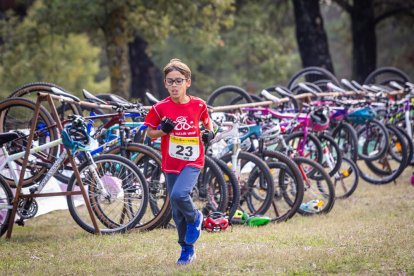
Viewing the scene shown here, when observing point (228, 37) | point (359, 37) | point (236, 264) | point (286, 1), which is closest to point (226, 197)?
point (236, 264)

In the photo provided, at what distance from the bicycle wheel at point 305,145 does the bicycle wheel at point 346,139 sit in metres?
0.81

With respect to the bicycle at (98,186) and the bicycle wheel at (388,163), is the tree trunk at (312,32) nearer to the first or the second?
the bicycle wheel at (388,163)

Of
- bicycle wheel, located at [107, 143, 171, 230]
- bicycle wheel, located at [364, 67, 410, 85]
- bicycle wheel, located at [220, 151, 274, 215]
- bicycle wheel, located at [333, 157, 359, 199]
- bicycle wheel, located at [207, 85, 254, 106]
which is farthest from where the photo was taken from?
bicycle wheel, located at [364, 67, 410, 85]

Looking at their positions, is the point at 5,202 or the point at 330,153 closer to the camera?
the point at 5,202

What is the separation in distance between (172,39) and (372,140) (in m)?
25.0

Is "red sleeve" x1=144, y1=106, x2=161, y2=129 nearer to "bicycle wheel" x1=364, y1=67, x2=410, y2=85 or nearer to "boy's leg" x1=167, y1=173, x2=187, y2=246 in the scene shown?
"boy's leg" x1=167, y1=173, x2=187, y2=246

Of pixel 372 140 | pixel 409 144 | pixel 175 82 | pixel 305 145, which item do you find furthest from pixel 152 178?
pixel 409 144

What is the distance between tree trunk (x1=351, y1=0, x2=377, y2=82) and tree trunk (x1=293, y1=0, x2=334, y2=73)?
2.37 metres

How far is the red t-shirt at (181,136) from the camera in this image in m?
Result: 6.99

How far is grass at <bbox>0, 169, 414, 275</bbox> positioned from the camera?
674 centimetres

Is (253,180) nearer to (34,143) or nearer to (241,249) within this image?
(241,249)

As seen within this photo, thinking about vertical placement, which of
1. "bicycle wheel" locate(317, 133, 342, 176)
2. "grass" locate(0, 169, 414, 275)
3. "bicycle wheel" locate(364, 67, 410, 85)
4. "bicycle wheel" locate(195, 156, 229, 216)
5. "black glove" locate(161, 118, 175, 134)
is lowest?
"grass" locate(0, 169, 414, 275)

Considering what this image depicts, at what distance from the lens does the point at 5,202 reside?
8508 mm

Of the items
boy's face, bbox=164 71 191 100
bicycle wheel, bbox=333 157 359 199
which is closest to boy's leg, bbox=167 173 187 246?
boy's face, bbox=164 71 191 100
